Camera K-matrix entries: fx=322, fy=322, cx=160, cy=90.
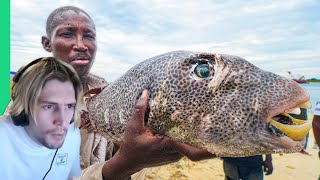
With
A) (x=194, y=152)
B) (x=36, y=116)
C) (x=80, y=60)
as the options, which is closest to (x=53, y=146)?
(x=36, y=116)

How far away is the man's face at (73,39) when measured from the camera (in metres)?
2.44

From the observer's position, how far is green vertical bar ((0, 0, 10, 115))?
247 cm

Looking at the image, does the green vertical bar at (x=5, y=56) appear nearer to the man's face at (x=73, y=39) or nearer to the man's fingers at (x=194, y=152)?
the man's face at (x=73, y=39)

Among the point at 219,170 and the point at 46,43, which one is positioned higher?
the point at 46,43

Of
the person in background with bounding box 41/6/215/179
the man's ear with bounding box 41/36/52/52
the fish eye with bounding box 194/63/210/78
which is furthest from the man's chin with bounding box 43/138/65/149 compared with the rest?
the man's ear with bounding box 41/36/52/52

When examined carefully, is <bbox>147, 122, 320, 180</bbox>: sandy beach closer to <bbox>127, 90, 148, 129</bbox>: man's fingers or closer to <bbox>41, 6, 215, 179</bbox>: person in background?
<bbox>41, 6, 215, 179</bbox>: person in background

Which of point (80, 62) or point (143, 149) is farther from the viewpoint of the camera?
point (80, 62)

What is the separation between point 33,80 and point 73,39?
35.7 inches

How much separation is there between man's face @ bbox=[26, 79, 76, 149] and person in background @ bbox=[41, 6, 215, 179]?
33 cm

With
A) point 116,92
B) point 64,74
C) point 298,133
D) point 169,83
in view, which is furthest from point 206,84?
point 64,74

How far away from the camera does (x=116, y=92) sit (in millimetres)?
1855

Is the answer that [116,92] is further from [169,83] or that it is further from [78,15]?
[78,15]

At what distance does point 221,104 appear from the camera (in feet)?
4.81

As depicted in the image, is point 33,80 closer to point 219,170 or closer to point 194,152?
point 194,152
